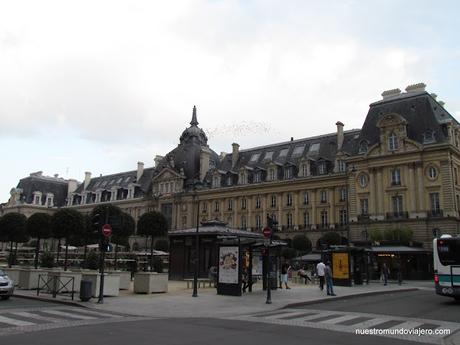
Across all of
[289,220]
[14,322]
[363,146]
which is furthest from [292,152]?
[14,322]

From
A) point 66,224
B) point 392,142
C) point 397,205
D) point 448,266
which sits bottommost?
point 448,266

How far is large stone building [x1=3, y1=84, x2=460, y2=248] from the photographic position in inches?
2249

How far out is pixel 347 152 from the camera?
226 feet

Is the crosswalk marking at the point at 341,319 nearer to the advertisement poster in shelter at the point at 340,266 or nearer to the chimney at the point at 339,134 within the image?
the advertisement poster in shelter at the point at 340,266

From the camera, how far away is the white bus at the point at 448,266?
20844 millimetres

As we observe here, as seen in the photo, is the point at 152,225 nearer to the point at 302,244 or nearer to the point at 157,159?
the point at 302,244

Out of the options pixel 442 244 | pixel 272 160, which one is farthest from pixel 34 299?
pixel 272 160

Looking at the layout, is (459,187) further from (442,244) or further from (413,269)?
(442,244)

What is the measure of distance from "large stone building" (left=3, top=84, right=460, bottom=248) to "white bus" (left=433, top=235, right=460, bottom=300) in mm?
34966

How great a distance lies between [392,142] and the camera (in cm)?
6106

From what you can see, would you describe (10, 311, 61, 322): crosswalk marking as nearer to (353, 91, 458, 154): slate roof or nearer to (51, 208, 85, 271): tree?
(51, 208, 85, 271): tree

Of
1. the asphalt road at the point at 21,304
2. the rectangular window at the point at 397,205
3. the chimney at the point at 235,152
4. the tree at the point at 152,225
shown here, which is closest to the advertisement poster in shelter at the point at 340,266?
the tree at the point at 152,225

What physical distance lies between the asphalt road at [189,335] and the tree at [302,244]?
49653 millimetres

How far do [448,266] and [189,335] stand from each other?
45.5ft
